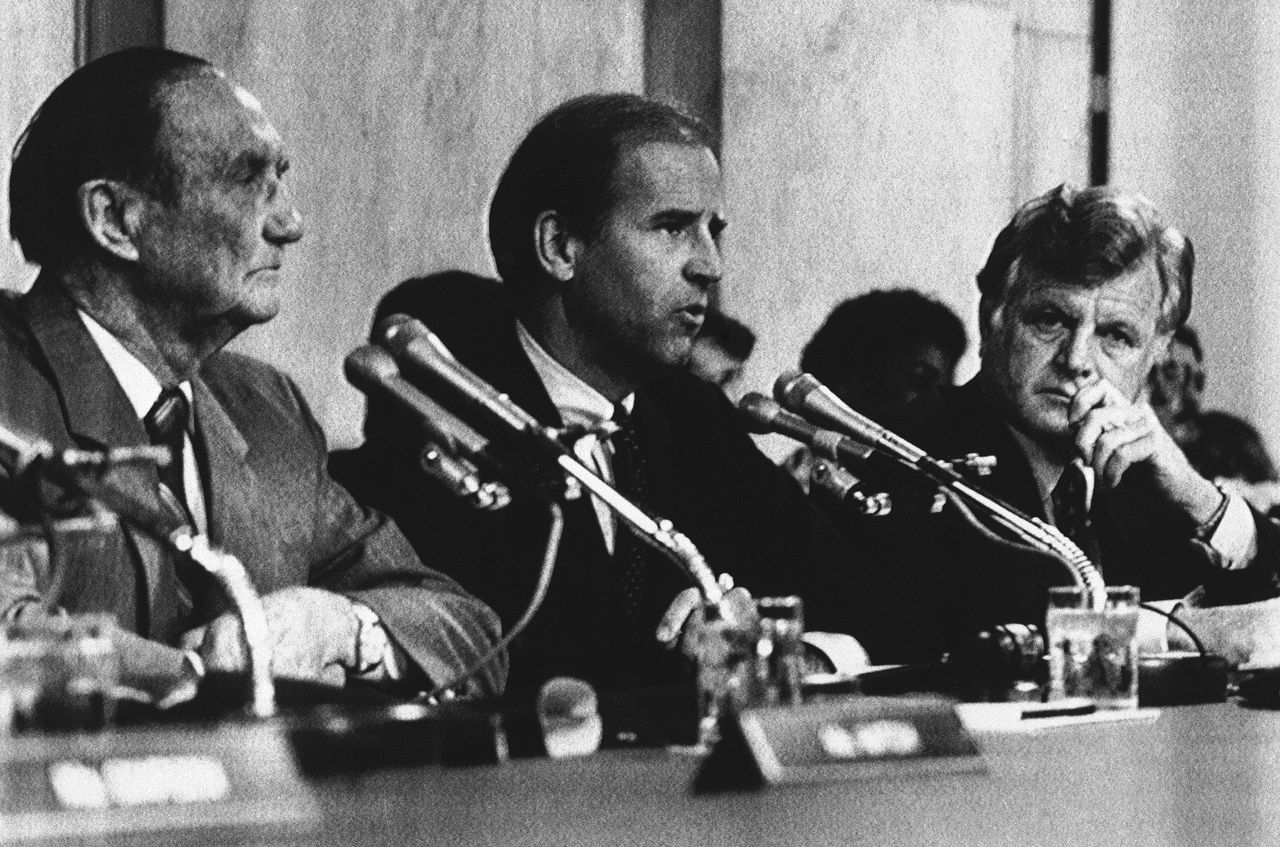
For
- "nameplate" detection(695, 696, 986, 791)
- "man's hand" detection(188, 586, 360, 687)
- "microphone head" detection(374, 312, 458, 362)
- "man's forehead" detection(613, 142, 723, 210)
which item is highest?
"man's forehead" detection(613, 142, 723, 210)

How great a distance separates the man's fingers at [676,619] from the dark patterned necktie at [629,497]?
0.30 meters

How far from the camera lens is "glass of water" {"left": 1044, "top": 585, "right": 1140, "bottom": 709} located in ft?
9.68

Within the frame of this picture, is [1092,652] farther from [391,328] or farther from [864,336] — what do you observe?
[864,336]

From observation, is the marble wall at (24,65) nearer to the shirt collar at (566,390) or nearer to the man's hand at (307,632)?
the shirt collar at (566,390)

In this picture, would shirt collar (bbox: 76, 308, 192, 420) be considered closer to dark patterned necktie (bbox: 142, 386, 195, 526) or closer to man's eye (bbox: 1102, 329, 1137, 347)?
dark patterned necktie (bbox: 142, 386, 195, 526)

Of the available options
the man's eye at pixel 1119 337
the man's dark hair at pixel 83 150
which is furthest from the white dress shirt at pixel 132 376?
the man's eye at pixel 1119 337

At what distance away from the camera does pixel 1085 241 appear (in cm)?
404

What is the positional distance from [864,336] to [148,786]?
11.9 feet

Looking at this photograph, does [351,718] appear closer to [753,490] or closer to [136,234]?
[136,234]

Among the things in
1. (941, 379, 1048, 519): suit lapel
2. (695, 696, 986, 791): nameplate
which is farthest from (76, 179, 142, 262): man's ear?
(941, 379, 1048, 519): suit lapel

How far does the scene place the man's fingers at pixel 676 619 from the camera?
123 inches

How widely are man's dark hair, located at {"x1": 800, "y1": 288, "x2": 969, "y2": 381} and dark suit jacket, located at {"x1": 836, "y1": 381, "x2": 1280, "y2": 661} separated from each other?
1.02 meters

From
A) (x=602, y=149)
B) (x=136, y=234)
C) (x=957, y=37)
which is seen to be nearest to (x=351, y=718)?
(x=136, y=234)

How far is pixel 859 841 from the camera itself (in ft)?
6.02
